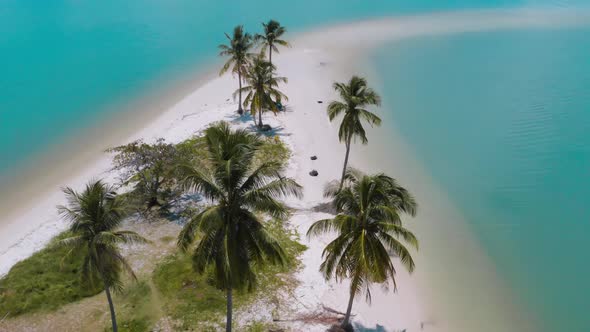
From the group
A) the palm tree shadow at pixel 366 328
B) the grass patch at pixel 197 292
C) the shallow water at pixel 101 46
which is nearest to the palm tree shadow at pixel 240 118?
the shallow water at pixel 101 46

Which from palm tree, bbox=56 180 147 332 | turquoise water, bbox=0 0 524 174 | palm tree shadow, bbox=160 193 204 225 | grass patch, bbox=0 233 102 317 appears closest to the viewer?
palm tree, bbox=56 180 147 332

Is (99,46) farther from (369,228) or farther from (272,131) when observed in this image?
(369,228)

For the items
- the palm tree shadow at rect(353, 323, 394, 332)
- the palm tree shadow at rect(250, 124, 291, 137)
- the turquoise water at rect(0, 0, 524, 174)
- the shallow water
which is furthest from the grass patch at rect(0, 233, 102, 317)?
the palm tree shadow at rect(250, 124, 291, 137)

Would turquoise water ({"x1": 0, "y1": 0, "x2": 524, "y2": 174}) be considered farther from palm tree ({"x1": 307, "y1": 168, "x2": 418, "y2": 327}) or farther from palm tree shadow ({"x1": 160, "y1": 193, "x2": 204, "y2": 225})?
palm tree ({"x1": 307, "y1": 168, "x2": 418, "y2": 327})

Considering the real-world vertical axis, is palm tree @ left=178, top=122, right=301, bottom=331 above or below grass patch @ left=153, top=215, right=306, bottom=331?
above

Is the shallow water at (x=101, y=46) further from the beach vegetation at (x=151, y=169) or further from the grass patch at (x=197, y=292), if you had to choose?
the grass patch at (x=197, y=292)

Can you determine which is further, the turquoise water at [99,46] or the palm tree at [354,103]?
the turquoise water at [99,46]
